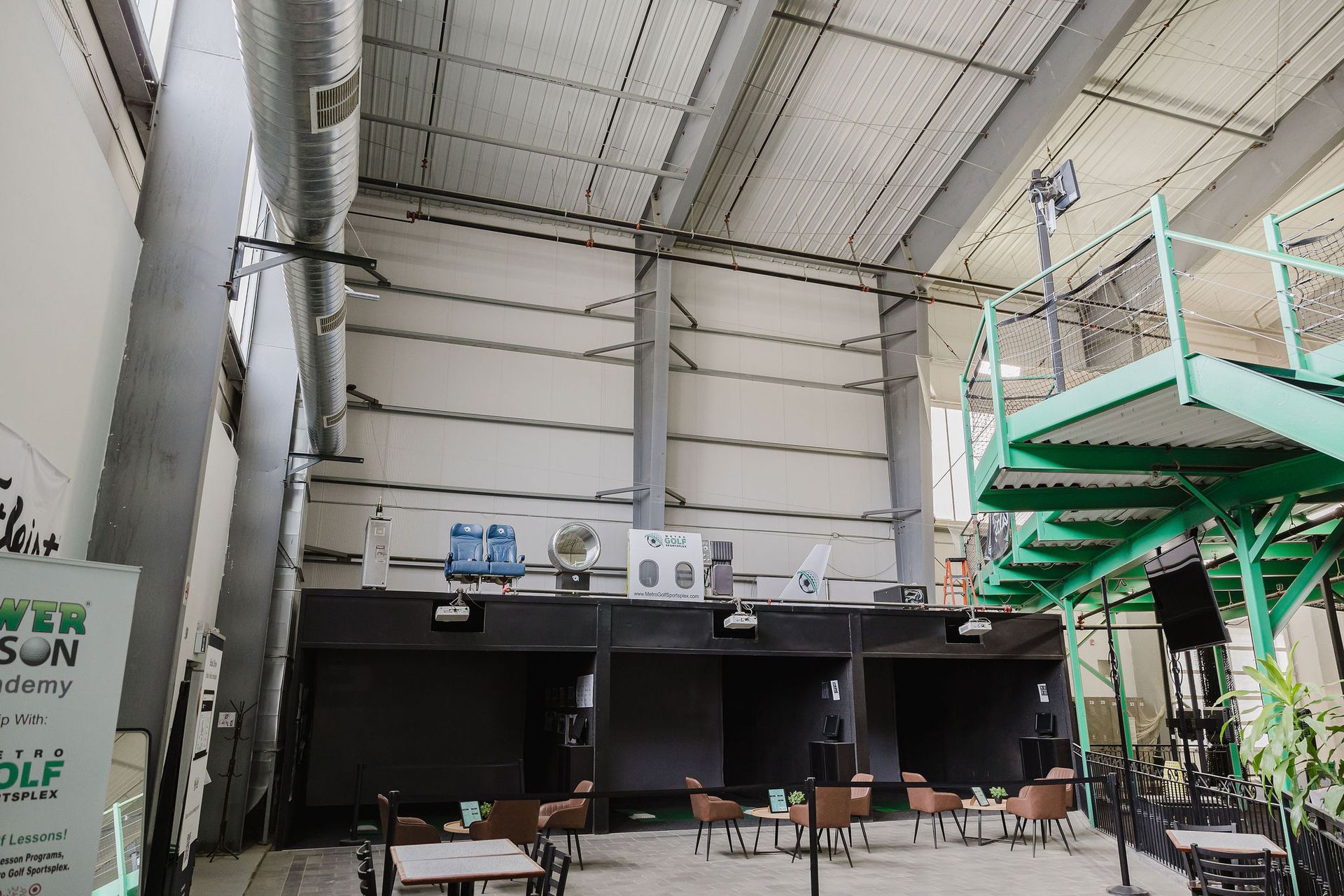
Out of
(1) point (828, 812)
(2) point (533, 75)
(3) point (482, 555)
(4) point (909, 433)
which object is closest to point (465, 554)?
(3) point (482, 555)

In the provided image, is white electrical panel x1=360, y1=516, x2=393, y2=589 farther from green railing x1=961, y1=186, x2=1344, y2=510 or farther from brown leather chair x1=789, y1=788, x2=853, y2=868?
green railing x1=961, y1=186, x2=1344, y2=510

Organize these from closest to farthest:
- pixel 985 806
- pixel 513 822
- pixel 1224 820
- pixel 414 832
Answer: pixel 414 832 → pixel 513 822 → pixel 985 806 → pixel 1224 820

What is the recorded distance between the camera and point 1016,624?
11.4 meters

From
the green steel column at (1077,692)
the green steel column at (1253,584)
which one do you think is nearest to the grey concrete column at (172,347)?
the green steel column at (1253,584)

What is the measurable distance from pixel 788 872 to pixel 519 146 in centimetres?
1096

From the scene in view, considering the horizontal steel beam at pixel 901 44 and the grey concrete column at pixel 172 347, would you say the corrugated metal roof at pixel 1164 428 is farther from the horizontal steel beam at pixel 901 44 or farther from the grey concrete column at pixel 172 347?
the horizontal steel beam at pixel 901 44

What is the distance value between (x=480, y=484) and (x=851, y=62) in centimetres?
899

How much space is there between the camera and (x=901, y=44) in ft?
44.0

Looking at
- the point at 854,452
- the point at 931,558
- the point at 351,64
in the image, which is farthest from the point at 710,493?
the point at 351,64

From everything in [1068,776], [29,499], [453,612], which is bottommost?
[1068,776]

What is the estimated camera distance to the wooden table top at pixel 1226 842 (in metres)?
5.48

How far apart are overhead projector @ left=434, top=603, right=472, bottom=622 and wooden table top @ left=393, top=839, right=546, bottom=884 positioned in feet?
11.5

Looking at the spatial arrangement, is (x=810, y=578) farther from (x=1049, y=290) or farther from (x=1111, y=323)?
(x=1111, y=323)

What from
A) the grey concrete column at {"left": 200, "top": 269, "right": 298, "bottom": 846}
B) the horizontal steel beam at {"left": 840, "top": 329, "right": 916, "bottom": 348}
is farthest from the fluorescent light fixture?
Result: the grey concrete column at {"left": 200, "top": 269, "right": 298, "bottom": 846}
